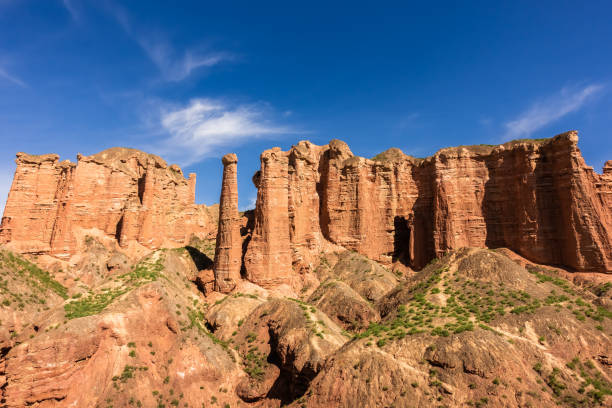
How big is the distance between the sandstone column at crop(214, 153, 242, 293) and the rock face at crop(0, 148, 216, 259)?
14.5m

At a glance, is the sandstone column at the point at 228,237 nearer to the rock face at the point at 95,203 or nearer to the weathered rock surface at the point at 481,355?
the rock face at the point at 95,203

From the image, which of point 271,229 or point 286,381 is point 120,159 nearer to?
point 271,229

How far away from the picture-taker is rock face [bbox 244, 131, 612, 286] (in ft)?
140

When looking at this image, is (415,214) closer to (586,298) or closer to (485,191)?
(485,191)

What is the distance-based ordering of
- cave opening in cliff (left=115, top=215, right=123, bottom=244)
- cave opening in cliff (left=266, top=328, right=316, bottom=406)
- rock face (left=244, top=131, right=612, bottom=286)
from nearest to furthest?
cave opening in cliff (left=266, top=328, right=316, bottom=406) < rock face (left=244, top=131, right=612, bottom=286) < cave opening in cliff (left=115, top=215, right=123, bottom=244)

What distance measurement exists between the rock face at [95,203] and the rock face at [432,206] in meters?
17.4

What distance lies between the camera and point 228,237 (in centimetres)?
4284

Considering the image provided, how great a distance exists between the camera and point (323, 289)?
43.2 m

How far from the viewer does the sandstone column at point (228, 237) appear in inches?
1660

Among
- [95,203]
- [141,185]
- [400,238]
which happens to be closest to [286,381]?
[400,238]

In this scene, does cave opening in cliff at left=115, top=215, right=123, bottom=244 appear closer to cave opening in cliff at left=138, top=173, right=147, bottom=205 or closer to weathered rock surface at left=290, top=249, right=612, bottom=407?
cave opening in cliff at left=138, top=173, right=147, bottom=205

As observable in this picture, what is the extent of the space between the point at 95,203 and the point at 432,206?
50.0 m

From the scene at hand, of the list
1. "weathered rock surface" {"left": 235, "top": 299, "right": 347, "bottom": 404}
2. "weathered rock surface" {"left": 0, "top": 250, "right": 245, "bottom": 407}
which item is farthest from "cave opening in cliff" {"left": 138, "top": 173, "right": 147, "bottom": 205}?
"weathered rock surface" {"left": 235, "top": 299, "right": 347, "bottom": 404}

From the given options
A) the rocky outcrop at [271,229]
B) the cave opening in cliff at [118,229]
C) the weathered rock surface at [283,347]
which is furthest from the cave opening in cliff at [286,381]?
the cave opening in cliff at [118,229]
